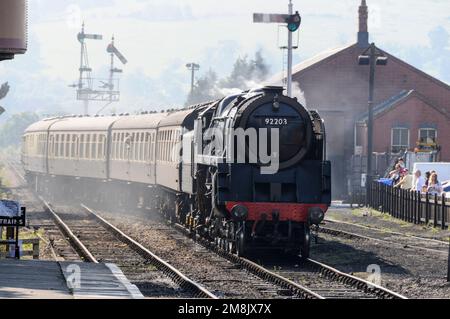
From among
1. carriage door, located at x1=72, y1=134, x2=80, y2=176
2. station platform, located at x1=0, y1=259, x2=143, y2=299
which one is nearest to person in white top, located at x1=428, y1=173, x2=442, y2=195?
station platform, located at x1=0, y1=259, x2=143, y2=299

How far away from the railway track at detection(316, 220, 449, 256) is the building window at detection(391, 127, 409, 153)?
89.0 ft

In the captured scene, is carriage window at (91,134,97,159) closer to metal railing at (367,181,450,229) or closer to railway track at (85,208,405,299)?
metal railing at (367,181,450,229)

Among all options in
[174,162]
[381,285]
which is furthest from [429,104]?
[381,285]

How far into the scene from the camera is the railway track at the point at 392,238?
24.6m

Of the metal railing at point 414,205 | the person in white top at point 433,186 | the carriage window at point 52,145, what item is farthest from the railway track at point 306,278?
the carriage window at point 52,145

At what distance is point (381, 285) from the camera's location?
16.9 meters

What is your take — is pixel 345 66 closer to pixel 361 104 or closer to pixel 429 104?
pixel 361 104

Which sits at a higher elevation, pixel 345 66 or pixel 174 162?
pixel 345 66

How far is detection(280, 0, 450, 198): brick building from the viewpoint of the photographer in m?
59.4

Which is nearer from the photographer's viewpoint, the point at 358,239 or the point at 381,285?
the point at 381,285

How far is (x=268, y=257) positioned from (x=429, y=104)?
131 feet

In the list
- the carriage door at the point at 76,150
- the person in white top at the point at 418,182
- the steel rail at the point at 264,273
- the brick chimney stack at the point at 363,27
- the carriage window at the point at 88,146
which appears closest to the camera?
the steel rail at the point at 264,273

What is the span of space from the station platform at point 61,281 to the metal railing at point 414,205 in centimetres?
1459

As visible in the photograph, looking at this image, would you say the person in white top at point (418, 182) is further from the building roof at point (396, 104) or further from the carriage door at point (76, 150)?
the building roof at point (396, 104)
